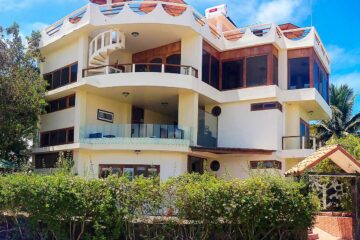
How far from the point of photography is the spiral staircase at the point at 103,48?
22797mm

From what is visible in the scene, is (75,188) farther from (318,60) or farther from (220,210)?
(318,60)

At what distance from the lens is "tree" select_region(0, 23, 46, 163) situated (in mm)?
22641

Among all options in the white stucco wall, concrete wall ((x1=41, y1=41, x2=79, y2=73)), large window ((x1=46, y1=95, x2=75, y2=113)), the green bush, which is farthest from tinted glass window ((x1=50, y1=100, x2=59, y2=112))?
the green bush

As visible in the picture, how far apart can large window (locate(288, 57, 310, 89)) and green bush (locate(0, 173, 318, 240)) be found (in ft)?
43.1

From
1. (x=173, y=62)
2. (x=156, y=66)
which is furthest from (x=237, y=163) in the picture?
(x=156, y=66)

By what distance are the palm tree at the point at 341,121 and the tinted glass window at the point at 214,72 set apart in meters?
20.3

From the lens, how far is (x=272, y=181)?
496 inches

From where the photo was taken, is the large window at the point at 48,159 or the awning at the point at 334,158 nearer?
the awning at the point at 334,158

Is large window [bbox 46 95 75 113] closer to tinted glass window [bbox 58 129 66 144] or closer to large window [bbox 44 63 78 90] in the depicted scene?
large window [bbox 44 63 78 90]

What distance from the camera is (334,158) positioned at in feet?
46.2

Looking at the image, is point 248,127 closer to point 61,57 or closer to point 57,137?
point 57,137

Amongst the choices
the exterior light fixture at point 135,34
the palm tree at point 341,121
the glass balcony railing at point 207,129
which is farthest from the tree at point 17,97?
the palm tree at point 341,121

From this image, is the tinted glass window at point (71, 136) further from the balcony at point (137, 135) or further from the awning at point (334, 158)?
the awning at point (334, 158)

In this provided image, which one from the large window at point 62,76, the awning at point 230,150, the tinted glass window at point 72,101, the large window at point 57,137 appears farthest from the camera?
the large window at point 62,76
